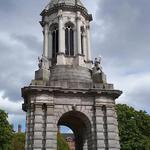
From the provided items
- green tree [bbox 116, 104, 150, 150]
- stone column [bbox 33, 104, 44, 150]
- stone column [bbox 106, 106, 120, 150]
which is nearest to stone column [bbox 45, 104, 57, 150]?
stone column [bbox 33, 104, 44, 150]

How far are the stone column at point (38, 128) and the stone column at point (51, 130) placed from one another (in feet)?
1.34

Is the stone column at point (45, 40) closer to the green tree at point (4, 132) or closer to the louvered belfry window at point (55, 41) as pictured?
the louvered belfry window at point (55, 41)

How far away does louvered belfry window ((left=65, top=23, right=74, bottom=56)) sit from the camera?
1008 inches

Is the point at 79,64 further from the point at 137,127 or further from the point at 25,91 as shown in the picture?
the point at 137,127

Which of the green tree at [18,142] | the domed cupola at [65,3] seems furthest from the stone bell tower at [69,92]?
the green tree at [18,142]

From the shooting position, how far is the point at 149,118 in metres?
42.2

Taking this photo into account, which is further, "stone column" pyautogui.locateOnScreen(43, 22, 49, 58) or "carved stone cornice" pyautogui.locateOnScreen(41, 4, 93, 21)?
"carved stone cornice" pyautogui.locateOnScreen(41, 4, 93, 21)

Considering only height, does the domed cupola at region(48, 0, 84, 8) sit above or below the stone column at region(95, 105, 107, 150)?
above

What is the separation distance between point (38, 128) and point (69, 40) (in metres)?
8.20

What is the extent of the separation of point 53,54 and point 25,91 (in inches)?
195

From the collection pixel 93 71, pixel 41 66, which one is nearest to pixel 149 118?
pixel 93 71

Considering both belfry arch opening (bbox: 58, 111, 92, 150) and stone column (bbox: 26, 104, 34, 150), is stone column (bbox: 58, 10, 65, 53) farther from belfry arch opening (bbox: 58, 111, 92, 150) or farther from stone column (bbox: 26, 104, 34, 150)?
stone column (bbox: 26, 104, 34, 150)

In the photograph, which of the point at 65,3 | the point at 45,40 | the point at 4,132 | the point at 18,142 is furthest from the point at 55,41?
the point at 18,142

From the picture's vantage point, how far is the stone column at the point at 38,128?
20.8 meters
